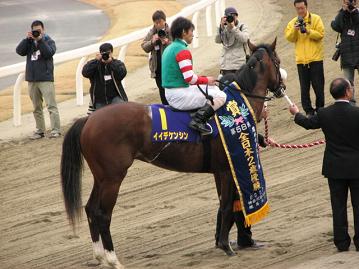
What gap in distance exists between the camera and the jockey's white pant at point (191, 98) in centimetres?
977

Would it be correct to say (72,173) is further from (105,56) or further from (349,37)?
(349,37)

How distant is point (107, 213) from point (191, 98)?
4.74ft

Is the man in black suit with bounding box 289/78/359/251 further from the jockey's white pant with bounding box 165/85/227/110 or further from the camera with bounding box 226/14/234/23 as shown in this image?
the camera with bounding box 226/14/234/23

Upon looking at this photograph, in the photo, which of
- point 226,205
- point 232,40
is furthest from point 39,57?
point 226,205

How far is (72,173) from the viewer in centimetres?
979

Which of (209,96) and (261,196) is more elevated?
(209,96)

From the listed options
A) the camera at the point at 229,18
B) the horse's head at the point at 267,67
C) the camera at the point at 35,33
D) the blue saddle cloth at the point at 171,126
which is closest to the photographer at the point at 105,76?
the camera at the point at 229,18

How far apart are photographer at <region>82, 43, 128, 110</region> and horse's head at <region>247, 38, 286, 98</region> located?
297cm

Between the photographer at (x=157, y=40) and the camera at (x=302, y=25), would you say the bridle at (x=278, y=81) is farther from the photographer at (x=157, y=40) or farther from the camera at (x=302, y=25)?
the camera at (x=302, y=25)

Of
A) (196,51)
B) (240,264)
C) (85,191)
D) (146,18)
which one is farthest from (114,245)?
(146,18)

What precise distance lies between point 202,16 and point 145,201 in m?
14.4

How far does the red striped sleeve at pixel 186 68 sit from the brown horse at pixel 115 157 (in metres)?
0.53

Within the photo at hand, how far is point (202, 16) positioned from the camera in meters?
25.8

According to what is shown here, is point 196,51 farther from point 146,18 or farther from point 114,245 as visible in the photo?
point 114,245
